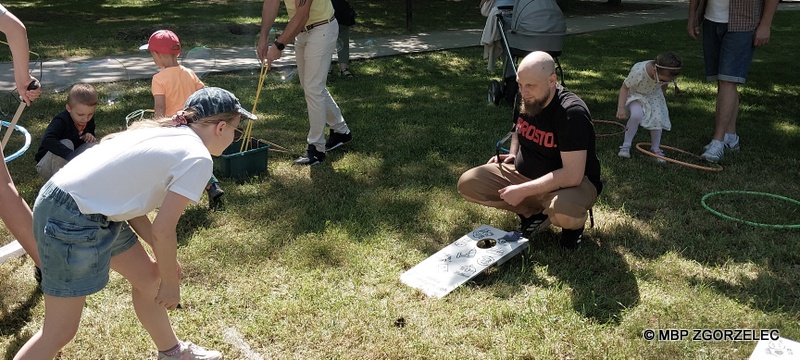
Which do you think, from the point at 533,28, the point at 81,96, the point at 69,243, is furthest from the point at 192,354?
the point at 533,28

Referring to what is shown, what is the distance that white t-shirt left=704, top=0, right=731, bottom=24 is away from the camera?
5814 millimetres

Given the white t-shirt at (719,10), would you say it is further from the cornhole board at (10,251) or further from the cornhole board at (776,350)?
the cornhole board at (10,251)

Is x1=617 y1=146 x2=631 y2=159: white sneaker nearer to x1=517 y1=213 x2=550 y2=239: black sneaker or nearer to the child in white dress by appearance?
the child in white dress

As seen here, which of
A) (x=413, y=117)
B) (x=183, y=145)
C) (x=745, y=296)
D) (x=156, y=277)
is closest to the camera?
(x=183, y=145)

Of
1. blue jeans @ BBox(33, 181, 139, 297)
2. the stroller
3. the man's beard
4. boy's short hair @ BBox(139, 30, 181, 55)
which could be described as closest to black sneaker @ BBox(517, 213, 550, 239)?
the man's beard

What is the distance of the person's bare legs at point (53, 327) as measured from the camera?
8.02 ft

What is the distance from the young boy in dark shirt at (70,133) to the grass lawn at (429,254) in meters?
0.63

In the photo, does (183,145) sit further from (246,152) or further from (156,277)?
(246,152)

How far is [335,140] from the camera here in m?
6.08

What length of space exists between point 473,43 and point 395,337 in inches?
395

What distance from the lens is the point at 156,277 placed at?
2746mm

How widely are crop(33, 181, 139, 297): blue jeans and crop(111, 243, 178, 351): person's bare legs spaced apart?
0.74ft

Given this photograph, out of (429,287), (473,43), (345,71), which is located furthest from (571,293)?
(473,43)

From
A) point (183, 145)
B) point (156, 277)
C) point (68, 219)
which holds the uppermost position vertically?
point (183, 145)
